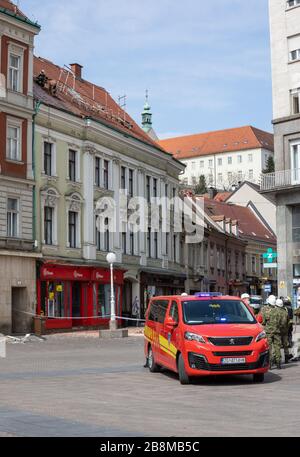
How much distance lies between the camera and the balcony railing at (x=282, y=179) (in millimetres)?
40656

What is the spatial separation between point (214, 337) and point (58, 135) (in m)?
27.0

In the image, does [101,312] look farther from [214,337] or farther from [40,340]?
[214,337]

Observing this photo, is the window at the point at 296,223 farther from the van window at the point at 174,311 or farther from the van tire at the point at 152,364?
the van window at the point at 174,311


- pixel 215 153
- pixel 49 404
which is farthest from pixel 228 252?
pixel 215 153

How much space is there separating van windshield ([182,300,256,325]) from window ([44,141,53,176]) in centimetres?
2397

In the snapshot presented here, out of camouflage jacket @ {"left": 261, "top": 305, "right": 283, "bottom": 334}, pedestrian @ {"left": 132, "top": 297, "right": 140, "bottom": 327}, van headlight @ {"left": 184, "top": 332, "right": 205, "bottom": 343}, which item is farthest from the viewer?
pedestrian @ {"left": 132, "top": 297, "right": 140, "bottom": 327}

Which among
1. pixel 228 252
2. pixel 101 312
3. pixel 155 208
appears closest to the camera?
pixel 101 312

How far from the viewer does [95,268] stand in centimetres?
4159

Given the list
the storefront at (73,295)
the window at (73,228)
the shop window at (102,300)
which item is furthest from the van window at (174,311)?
the shop window at (102,300)

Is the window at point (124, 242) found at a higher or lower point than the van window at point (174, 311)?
higher

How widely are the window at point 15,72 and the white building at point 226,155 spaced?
10471 cm

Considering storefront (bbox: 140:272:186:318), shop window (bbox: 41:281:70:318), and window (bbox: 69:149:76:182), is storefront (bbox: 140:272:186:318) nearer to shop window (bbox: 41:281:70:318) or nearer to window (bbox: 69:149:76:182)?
shop window (bbox: 41:281:70:318)

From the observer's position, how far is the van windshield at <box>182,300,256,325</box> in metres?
15.6

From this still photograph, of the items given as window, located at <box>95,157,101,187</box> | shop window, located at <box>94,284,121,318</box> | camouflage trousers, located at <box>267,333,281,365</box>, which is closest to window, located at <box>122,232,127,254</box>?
shop window, located at <box>94,284,121,318</box>
